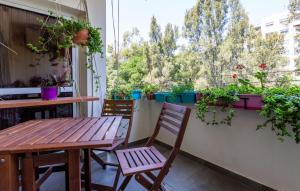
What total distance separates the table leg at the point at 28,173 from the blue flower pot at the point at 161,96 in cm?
199

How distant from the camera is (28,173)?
1287 millimetres

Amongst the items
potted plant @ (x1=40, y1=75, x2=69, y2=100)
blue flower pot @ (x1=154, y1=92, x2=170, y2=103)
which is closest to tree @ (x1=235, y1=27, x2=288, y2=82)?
blue flower pot @ (x1=154, y1=92, x2=170, y2=103)

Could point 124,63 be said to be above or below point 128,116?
above

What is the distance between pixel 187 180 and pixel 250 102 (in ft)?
3.51

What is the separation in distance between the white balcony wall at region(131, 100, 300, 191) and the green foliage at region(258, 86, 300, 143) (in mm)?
152

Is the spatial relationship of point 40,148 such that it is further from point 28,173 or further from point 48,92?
point 48,92

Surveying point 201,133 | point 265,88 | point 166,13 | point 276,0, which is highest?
point 166,13

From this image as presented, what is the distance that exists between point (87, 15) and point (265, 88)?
2312 millimetres

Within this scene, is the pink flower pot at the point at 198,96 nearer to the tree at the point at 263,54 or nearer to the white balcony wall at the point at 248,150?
the white balcony wall at the point at 248,150

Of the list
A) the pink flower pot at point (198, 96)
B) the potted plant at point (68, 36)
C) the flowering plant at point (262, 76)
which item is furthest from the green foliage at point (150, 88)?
the flowering plant at point (262, 76)

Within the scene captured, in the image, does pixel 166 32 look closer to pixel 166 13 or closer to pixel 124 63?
pixel 166 13

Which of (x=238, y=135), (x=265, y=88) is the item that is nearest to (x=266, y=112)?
(x=265, y=88)

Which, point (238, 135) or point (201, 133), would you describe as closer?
point (238, 135)

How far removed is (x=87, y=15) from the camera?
2707mm
